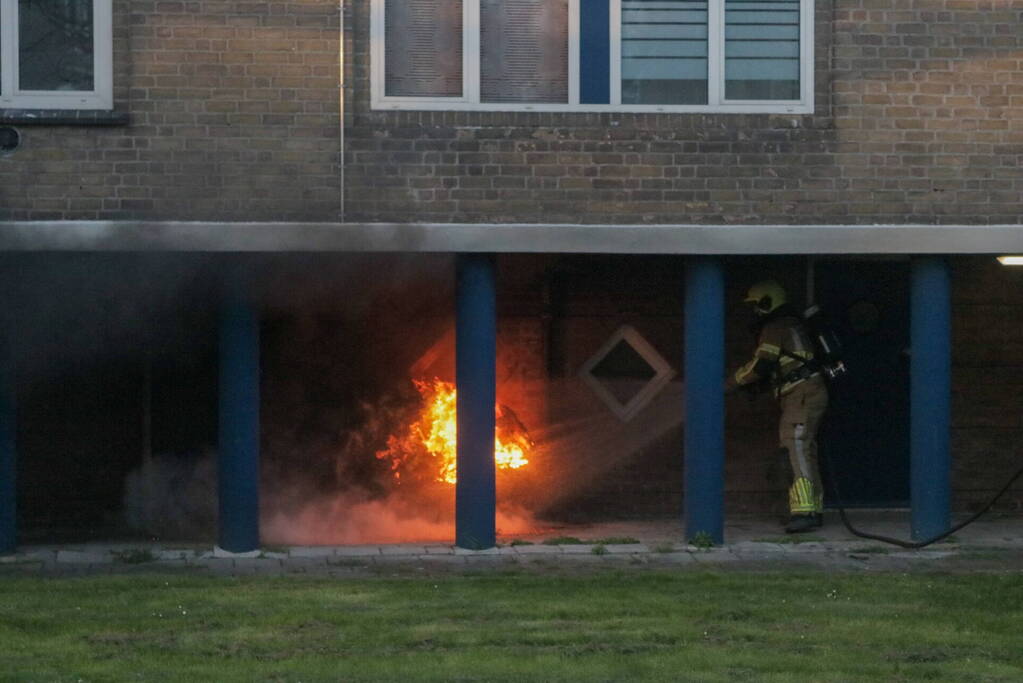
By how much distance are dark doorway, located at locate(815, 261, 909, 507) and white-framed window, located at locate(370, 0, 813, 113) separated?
7.68ft

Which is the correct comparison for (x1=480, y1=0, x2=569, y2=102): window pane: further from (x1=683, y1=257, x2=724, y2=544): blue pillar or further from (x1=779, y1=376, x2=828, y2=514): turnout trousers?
(x1=779, y1=376, x2=828, y2=514): turnout trousers

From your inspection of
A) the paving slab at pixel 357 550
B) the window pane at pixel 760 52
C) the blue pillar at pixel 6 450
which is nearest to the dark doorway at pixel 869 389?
the window pane at pixel 760 52

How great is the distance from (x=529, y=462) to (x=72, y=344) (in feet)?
11.8

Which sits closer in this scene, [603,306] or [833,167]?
[833,167]

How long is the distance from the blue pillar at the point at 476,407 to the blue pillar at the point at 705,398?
1.36m

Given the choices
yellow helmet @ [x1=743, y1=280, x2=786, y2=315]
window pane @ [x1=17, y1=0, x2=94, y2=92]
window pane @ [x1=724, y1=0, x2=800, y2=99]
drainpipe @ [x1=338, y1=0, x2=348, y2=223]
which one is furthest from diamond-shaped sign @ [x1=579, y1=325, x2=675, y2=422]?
window pane @ [x1=17, y1=0, x2=94, y2=92]

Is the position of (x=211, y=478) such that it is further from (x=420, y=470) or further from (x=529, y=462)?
(x=529, y=462)

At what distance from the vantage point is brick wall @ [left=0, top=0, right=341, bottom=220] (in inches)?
459

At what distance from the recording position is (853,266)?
14.0 metres

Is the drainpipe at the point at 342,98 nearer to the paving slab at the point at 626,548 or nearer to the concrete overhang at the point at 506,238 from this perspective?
the concrete overhang at the point at 506,238

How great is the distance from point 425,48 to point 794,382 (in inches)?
140

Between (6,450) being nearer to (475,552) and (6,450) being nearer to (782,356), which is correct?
(475,552)

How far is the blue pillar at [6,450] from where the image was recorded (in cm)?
1183

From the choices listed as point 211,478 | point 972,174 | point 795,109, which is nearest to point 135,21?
point 211,478
